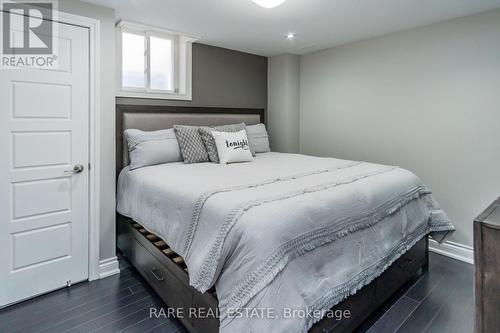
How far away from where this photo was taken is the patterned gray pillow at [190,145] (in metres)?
2.99

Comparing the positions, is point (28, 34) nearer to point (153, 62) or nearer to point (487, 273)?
point (153, 62)

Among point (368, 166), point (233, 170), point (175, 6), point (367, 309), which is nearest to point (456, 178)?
point (368, 166)

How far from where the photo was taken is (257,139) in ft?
12.7

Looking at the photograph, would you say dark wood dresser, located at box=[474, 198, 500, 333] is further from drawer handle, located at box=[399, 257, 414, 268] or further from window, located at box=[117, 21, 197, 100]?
window, located at box=[117, 21, 197, 100]

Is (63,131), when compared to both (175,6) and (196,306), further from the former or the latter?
(196,306)

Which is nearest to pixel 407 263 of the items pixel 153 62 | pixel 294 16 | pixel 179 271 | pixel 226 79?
pixel 179 271

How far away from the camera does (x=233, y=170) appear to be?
2.61 metres

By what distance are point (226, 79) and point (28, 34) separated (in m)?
2.29

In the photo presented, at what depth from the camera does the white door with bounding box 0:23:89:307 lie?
2150mm

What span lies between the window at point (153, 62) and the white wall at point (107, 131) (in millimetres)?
409

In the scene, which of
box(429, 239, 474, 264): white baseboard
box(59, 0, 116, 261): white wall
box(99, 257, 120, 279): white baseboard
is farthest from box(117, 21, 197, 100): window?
box(429, 239, 474, 264): white baseboard

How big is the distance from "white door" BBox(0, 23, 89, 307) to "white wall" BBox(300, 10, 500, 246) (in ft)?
9.75

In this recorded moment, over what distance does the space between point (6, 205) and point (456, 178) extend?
12.8ft

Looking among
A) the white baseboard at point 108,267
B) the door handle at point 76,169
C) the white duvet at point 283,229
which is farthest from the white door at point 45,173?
the white duvet at point 283,229
